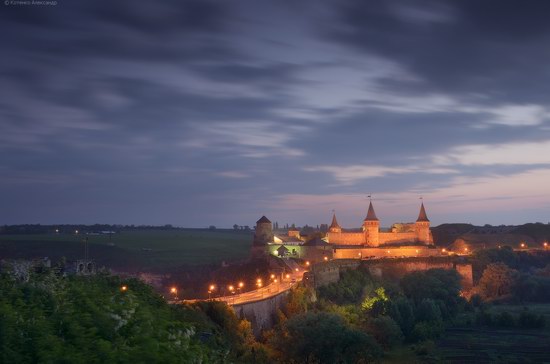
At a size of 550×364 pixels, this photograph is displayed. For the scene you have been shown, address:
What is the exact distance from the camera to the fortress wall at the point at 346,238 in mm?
106250

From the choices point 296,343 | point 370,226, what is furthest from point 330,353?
point 370,226

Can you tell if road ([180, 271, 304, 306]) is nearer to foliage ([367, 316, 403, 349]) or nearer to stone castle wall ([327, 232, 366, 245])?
foliage ([367, 316, 403, 349])

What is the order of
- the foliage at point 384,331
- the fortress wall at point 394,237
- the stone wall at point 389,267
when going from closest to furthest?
the foliage at point 384,331
the stone wall at point 389,267
the fortress wall at point 394,237

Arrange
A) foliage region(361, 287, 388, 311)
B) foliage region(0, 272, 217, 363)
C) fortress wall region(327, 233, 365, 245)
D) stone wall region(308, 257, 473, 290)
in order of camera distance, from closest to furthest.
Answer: foliage region(0, 272, 217, 363)
foliage region(361, 287, 388, 311)
stone wall region(308, 257, 473, 290)
fortress wall region(327, 233, 365, 245)

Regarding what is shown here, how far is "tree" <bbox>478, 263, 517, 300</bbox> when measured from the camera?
94.6 metres

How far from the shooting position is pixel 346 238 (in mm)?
107312

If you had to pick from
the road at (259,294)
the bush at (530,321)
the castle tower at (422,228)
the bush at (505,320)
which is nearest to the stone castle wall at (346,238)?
the castle tower at (422,228)

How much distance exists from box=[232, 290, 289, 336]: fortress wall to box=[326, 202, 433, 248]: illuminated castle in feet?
174

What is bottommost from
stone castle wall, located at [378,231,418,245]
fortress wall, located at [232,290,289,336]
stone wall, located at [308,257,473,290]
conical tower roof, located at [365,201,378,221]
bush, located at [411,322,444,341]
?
bush, located at [411,322,444,341]

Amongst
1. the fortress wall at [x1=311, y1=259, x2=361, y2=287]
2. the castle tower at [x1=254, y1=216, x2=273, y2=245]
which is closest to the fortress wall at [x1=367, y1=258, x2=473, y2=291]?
the fortress wall at [x1=311, y1=259, x2=361, y2=287]

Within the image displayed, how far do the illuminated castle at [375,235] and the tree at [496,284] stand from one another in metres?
14.8

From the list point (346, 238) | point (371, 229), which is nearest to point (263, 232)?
point (346, 238)

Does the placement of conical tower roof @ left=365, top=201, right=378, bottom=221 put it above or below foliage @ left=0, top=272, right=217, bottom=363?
above

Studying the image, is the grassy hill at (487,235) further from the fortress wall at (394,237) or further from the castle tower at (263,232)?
the castle tower at (263,232)
